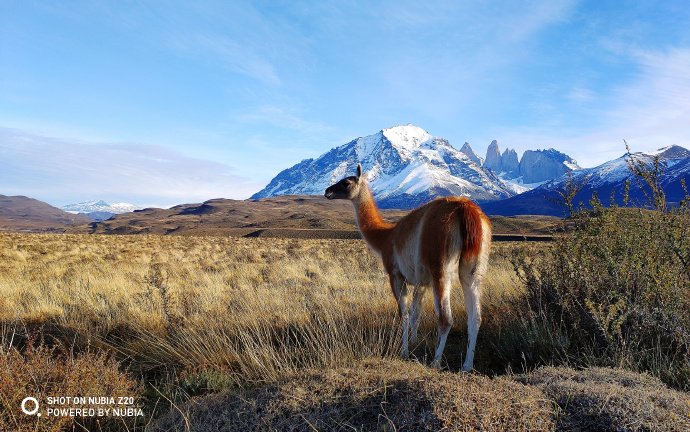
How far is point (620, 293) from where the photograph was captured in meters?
4.59

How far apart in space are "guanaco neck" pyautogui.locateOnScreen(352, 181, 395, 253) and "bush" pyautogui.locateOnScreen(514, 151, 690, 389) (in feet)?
6.85

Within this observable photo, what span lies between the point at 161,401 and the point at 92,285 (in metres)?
6.72

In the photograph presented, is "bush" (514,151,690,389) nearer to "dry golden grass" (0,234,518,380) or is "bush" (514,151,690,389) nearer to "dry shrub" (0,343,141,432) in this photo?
"dry golden grass" (0,234,518,380)

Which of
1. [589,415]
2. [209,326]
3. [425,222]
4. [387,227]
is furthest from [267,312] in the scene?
[589,415]

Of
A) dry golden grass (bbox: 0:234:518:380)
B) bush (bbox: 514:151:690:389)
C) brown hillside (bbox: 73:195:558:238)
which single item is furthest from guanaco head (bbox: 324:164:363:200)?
brown hillside (bbox: 73:195:558:238)

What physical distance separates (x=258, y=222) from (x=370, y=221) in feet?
377

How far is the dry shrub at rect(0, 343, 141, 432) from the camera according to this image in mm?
3057

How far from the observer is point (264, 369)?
13.0 feet

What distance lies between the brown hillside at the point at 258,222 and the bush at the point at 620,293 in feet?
4.81

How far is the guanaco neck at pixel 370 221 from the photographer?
6531mm

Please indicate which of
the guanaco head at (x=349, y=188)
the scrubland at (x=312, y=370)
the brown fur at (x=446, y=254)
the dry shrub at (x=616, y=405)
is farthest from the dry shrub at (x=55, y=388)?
the guanaco head at (x=349, y=188)

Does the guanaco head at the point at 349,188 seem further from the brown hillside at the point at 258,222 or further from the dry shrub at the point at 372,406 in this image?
the dry shrub at the point at 372,406

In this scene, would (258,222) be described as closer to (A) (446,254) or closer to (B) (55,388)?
(A) (446,254)

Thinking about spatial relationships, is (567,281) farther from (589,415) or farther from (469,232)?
(589,415)
